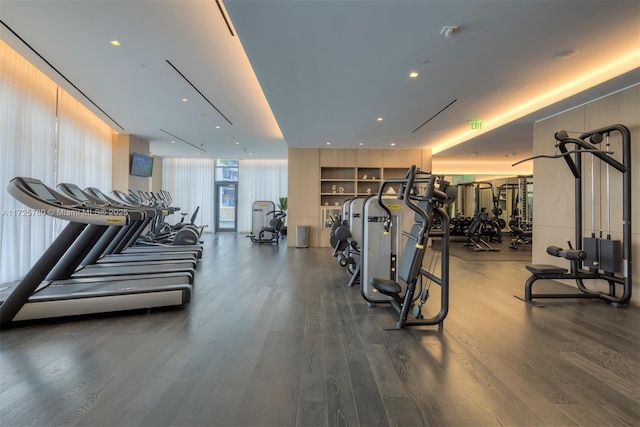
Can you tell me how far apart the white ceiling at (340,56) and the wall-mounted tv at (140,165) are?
7.63 feet

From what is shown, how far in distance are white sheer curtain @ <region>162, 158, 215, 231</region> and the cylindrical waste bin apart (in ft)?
18.6

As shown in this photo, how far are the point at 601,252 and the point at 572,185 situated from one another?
4.05 feet

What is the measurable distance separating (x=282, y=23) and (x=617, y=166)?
13.9 feet

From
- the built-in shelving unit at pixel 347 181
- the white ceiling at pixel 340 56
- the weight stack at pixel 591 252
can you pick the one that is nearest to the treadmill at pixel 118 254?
the white ceiling at pixel 340 56

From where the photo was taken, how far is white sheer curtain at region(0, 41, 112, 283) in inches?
170

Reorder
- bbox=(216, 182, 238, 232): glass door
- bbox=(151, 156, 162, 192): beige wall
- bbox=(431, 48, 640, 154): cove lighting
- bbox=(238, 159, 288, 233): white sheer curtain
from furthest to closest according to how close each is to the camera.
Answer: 1. bbox=(216, 182, 238, 232): glass door
2. bbox=(238, 159, 288, 233): white sheer curtain
3. bbox=(151, 156, 162, 192): beige wall
4. bbox=(431, 48, 640, 154): cove lighting

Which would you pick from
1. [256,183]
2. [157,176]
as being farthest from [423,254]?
[157,176]

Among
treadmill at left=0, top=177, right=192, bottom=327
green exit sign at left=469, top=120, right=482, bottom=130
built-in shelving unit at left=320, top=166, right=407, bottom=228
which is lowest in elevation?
treadmill at left=0, top=177, right=192, bottom=327

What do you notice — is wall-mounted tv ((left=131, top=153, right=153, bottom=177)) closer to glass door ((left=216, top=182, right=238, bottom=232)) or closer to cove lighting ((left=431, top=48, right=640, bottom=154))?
glass door ((left=216, top=182, right=238, bottom=232))

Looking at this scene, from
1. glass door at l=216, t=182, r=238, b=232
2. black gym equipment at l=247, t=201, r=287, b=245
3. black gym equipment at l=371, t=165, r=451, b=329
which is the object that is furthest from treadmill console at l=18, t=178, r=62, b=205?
glass door at l=216, t=182, r=238, b=232

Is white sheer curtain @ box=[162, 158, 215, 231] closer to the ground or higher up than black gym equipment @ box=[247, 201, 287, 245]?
higher up

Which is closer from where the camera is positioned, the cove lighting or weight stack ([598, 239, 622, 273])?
the cove lighting

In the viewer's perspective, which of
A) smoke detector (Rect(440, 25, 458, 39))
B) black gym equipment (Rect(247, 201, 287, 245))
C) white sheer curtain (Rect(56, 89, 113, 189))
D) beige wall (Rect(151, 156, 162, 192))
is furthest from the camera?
beige wall (Rect(151, 156, 162, 192))

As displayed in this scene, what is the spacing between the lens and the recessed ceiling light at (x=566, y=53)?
335 centimetres
